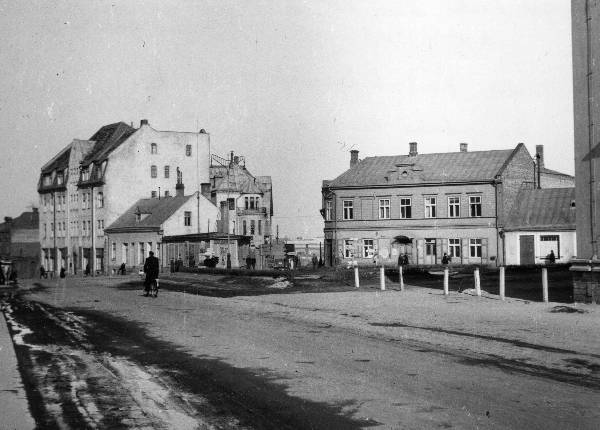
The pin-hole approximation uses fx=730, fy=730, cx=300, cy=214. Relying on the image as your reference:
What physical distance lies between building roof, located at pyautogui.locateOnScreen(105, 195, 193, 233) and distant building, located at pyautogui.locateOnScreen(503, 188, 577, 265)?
3127 centimetres

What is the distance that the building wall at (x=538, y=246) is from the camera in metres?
53.3

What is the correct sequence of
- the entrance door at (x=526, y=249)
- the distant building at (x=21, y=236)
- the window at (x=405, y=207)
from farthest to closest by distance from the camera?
the distant building at (x=21, y=236)
the window at (x=405, y=207)
the entrance door at (x=526, y=249)

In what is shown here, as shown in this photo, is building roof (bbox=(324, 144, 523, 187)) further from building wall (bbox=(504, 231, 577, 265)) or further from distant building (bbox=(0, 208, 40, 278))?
distant building (bbox=(0, 208, 40, 278))

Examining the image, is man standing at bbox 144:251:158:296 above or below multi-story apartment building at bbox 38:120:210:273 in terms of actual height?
below

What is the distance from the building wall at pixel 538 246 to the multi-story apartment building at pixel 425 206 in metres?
1.07

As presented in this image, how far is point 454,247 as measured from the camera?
195ft

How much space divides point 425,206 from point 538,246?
9955 millimetres

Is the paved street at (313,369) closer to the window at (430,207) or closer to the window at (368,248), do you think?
the window at (430,207)

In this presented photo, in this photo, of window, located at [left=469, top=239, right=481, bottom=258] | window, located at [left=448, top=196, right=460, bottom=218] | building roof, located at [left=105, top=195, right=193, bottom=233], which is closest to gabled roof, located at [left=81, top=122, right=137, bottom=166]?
building roof, located at [left=105, top=195, right=193, bottom=233]

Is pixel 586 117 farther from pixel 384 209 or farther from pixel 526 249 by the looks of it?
pixel 384 209

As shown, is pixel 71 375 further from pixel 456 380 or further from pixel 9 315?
pixel 9 315

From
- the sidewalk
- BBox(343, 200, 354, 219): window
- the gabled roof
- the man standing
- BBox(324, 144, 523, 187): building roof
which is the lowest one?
the sidewalk

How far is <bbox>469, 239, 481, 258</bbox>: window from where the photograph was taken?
2295 inches

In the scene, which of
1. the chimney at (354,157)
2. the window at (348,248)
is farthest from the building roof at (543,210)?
the chimney at (354,157)
